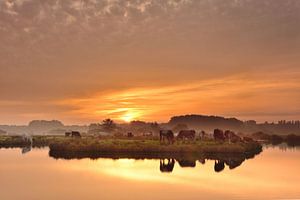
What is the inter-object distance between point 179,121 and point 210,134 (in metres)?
8.56

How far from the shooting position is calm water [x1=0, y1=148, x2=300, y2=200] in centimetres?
1608

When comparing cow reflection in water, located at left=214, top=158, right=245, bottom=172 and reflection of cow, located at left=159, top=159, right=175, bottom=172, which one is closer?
reflection of cow, located at left=159, top=159, right=175, bottom=172

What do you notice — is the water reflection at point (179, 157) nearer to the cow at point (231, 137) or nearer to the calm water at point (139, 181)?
the calm water at point (139, 181)

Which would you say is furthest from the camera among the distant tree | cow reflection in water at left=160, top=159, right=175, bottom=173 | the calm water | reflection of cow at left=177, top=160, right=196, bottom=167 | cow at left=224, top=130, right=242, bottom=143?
the distant tree

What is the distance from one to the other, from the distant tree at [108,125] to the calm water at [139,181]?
25.7 m

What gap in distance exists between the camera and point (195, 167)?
1009 inches

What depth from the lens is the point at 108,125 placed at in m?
54.1

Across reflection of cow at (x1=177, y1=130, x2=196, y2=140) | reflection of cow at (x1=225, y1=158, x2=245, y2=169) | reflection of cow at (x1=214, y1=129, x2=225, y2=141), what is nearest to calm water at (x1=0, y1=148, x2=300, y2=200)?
reflection of cow at (x1=225, y1=158, x2=245, y2=169)

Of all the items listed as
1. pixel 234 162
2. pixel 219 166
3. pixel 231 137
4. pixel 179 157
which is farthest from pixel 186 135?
pixel 219 166

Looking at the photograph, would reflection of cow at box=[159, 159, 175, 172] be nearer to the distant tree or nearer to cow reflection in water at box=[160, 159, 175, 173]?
cow reflection in water at box=[160, 159, 175, 173]

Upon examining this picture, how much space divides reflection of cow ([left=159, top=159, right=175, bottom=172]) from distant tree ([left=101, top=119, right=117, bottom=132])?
26.0m

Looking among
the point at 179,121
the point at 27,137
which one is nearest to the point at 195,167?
the point at 179,121

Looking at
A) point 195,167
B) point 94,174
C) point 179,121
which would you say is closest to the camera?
point 94,174

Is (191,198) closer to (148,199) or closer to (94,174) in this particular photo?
(148,199)
